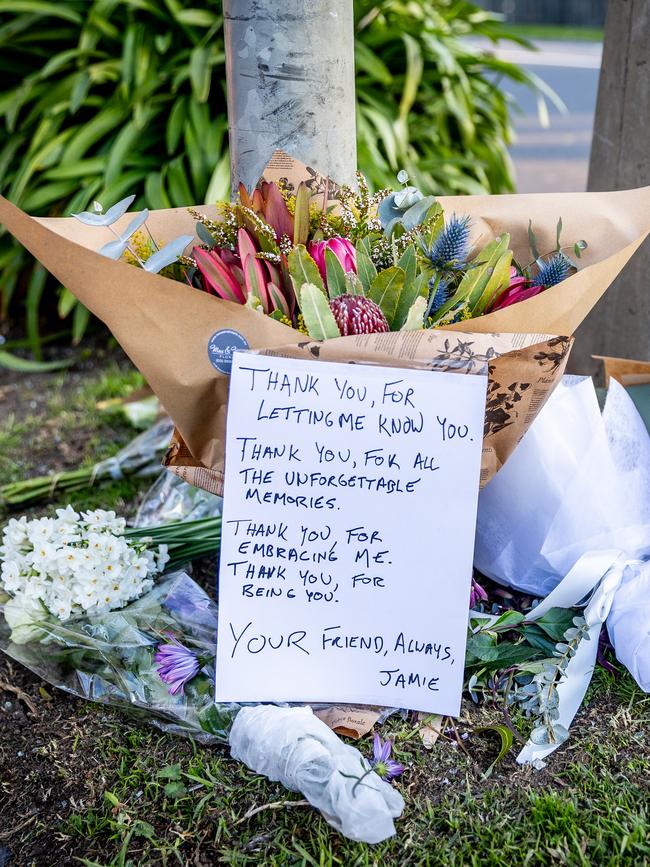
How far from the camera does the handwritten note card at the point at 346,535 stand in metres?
1.42

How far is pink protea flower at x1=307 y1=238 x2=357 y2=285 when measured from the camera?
1511 mm

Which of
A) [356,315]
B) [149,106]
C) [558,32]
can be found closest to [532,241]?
[356,315]

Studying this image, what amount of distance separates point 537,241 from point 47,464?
1.72 meters

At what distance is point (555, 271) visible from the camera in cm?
155

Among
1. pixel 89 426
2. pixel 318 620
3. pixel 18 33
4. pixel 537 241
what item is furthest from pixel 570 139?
pixel 318 620

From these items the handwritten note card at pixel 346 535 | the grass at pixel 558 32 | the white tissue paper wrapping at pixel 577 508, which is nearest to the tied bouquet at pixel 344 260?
the handwritten note card at pixel 346 535

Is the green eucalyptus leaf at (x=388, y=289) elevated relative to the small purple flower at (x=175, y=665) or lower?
elevated

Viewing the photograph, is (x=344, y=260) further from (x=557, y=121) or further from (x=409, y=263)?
(x=557, y=121)

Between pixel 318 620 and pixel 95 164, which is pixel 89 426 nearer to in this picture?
pixel 95 164

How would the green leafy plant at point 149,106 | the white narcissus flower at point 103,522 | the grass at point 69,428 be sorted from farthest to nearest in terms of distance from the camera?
the green leafy plant at point 149,106 < the grass at point 69,428 < the white narcissus flower at point 103,522

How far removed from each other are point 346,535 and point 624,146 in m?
1.47

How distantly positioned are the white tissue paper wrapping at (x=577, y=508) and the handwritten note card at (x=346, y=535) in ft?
1.01

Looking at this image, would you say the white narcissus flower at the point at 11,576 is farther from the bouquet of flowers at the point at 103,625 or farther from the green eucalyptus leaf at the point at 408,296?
the green eucalyptus leaf at the point at 408,296

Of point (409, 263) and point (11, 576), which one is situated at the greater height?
point (409, 263)
